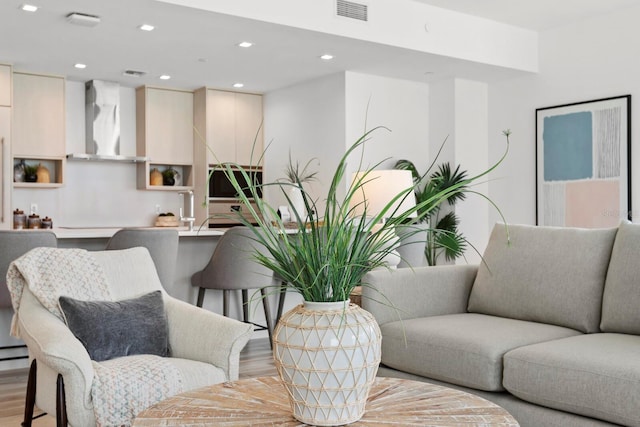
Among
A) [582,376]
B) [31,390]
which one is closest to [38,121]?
[31,390]

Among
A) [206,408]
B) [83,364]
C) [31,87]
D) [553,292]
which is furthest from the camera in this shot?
[31,87]

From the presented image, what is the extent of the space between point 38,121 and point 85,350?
550cm

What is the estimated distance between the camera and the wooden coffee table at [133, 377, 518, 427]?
1709mm

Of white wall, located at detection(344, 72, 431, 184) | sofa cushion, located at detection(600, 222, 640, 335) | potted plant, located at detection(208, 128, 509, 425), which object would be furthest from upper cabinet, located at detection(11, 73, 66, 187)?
potted plant, located at detection(208, 128, 509, 425)

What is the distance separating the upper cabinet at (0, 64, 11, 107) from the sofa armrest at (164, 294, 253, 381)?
4.70m

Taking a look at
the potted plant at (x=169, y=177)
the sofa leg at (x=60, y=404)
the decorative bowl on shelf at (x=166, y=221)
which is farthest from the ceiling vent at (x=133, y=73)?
the sofa leg at (x=60, y=404)

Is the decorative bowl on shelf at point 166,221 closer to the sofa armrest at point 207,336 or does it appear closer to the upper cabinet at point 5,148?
the upper cabinet at point 5,148

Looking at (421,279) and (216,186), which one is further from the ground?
(216,186)

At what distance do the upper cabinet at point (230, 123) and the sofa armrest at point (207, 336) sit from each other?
17.0ft

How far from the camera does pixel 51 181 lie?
7.61m

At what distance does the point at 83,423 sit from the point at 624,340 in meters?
2.03

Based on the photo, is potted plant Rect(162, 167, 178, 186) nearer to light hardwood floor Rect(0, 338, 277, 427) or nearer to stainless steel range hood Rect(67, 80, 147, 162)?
stainless steel range hood Rect(67, 80, 147, 162)

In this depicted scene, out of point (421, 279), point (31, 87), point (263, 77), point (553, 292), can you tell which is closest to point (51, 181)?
point (31, 87)

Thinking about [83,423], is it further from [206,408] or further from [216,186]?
[216,186]
